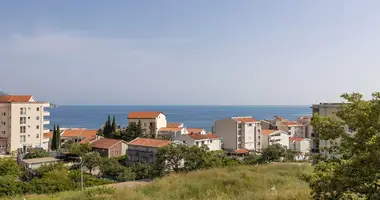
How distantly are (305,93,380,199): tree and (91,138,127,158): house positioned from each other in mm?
30581

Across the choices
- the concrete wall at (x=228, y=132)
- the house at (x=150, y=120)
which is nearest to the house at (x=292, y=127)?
the concrete wall at (x=228, y=132)

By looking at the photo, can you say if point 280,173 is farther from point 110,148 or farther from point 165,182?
point 110,148

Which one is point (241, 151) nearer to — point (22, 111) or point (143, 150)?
point (143, 150)

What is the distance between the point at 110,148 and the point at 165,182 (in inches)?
969

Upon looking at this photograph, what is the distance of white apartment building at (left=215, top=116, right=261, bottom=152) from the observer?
44.2m

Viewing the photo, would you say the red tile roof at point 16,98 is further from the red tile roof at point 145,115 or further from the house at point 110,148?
the red tile roof at point 145,115

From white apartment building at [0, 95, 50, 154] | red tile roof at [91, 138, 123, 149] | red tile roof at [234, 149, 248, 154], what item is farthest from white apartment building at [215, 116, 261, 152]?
white apartment building at [0, 95, 50, 154]

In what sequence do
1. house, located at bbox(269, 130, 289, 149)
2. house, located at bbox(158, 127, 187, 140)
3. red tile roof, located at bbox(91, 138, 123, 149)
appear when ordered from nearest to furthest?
red tile roof, located at bbox(91, 138, 123, 149), house, located at bbox(158, 127, 187, 140), house, located at bbox(269, 130, 289, 149)

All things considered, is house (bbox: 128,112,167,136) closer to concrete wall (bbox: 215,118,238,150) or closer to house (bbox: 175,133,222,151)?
concrete wall (bbox: 215,118,238,150)

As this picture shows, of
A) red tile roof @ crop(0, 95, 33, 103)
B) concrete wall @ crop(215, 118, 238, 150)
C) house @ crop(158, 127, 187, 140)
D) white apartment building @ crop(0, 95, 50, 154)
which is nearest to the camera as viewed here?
white apartment building @ crop(0, 95, 50, 154)

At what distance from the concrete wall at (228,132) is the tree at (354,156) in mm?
39311

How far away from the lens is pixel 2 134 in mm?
35938

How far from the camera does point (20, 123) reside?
120 feet

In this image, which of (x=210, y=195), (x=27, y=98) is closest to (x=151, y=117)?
(x=27, y=98)
